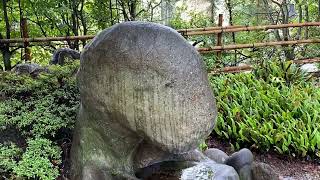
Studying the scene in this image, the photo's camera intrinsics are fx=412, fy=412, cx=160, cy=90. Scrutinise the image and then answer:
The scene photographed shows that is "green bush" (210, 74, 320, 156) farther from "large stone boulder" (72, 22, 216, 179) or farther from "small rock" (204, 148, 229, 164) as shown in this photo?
"large stone boulder" (72, 22, 216, 179)

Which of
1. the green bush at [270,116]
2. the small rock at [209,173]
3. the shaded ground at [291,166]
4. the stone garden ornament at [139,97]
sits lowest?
the shaded ground at [291,166]

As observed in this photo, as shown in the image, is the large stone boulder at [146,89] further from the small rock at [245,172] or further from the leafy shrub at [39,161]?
the small rock at [245,172]

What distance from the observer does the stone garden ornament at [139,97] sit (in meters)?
1.34

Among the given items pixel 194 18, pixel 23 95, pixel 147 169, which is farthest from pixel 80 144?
pixel 194 18

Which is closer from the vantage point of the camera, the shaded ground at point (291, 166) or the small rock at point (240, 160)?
the small rock at point (240, 160)

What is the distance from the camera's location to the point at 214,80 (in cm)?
505

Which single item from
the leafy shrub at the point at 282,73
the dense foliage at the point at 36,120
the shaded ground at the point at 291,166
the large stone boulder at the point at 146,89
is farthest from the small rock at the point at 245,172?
the leafy shrub at the point at 282,73

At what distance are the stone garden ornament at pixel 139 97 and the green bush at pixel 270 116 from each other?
2.05 meters

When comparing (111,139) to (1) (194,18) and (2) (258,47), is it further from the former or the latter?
(1) (194,18)

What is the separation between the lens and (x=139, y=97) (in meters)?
1.36

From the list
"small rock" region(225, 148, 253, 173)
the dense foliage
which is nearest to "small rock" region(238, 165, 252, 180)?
"small rock" region(225, 148, 253, 173)

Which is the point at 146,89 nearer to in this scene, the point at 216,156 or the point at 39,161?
the point at 39,161

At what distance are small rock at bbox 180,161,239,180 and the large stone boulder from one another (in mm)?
185

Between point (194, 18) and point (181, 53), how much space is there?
26.3ft
